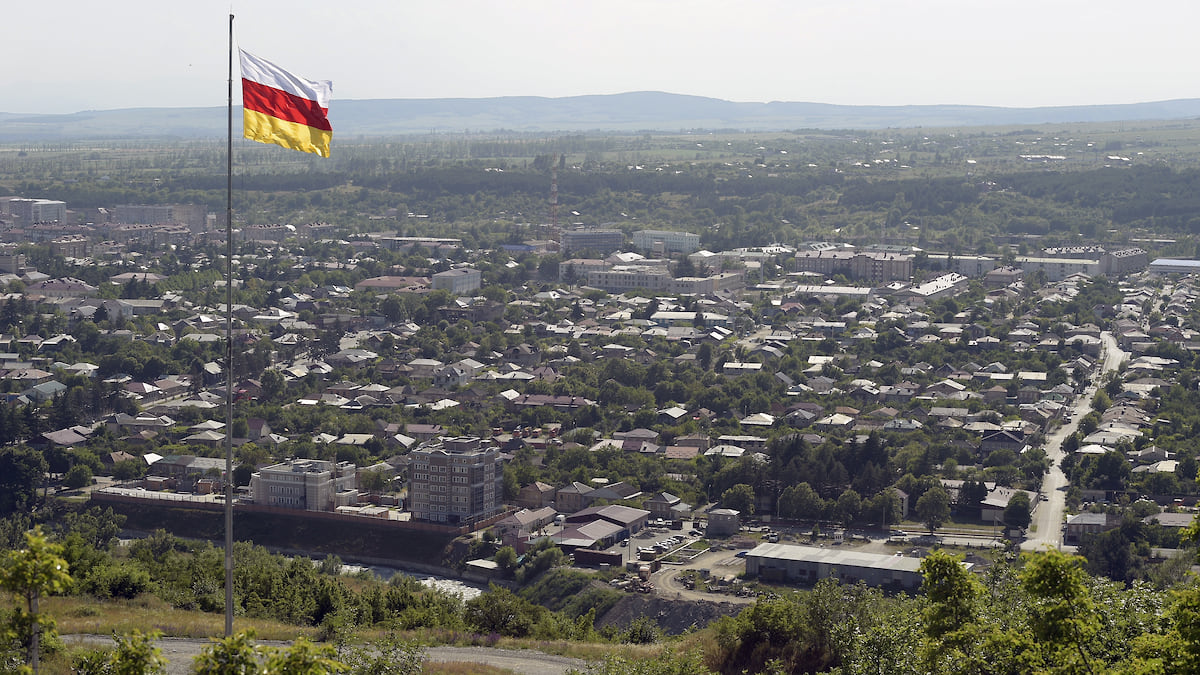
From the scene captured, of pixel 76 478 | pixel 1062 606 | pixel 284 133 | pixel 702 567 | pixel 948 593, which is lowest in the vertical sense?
pixel 76 478

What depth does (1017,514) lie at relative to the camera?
27016 millimetres

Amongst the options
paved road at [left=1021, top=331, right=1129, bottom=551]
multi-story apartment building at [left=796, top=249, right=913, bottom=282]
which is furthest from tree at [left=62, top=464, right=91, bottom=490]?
multi-story apartment building at [left=796, top=249, right=913, bottom=282]

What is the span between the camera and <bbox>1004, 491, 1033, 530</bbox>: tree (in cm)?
2694

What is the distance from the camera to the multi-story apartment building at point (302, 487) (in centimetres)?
2906

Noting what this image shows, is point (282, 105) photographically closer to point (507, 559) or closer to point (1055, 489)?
point (507, 559)

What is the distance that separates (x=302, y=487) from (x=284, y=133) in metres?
19.3

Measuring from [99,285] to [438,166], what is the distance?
50009 mm

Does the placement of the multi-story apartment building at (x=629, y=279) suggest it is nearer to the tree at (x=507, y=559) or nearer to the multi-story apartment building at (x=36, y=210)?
the tree at (x=507, y=559)

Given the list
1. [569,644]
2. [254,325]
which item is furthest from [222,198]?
[569,644]

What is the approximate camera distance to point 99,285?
55781 mm

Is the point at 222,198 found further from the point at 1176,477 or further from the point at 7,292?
the point at 1176,477

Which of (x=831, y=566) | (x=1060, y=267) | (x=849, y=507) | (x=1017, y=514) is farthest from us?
(x=1060, y=267)

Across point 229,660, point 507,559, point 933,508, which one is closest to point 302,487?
point 507,559

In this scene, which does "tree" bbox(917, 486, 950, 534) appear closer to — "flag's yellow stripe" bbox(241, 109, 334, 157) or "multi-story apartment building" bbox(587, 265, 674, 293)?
"flag's yellow stripe" bbox(241, 109, 334, 157)
